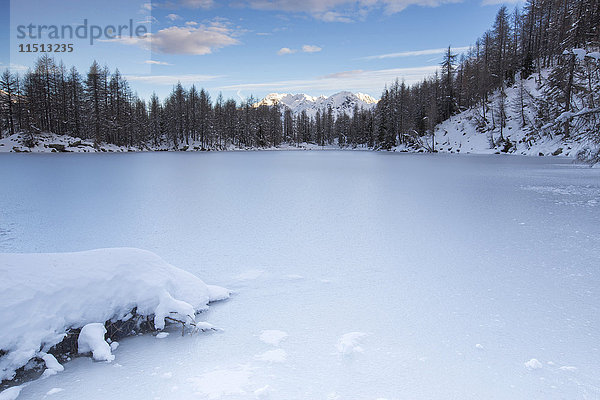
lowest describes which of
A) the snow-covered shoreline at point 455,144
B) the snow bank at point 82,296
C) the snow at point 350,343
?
the snow at point 350,343

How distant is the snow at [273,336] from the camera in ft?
9.86

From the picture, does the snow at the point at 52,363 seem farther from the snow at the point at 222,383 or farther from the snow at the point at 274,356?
the snow at the point at 274,356

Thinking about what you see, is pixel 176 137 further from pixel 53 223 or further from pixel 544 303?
pixel 544 303

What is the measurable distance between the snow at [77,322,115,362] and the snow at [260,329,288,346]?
4.08ft

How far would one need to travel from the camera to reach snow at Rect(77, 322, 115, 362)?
9.12 feet

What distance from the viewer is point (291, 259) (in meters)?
5.26

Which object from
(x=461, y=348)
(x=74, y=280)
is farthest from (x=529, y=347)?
(x=74, y=280)

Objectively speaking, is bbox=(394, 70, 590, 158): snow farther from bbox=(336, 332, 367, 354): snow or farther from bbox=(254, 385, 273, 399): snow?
bbox=(254, 385, 273, 399): snow

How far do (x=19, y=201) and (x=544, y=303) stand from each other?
12429 mm

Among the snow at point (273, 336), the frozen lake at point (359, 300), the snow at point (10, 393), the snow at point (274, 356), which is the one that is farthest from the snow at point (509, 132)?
the snow at point (10, 393)

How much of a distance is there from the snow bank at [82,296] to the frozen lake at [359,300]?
250 mm

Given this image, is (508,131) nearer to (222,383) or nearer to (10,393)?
(222,383)

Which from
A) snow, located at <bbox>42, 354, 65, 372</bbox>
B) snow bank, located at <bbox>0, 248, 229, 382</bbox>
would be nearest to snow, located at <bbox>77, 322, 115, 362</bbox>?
snow bank, located at <bbox>0, 248, 229, 382</bbox>

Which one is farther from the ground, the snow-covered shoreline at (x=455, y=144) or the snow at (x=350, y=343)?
the snow-covered shoreline at (x=455, y=144)
